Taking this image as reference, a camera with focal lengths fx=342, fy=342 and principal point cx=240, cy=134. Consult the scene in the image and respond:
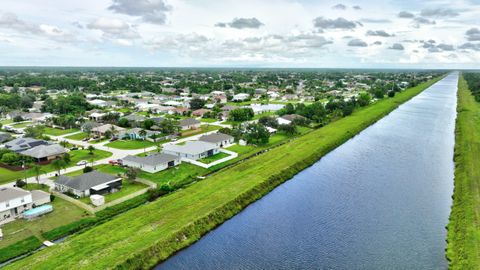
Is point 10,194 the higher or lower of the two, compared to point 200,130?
lower

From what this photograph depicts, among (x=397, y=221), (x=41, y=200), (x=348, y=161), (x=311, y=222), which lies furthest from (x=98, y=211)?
(x=348, y=161)

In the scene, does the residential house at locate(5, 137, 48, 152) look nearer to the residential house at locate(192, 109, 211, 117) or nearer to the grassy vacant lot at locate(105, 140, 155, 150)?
the grassy vacant lot at locate(105, 140, 155, 150)

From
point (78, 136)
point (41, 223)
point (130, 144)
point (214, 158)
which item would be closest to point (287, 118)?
point (214, 158)

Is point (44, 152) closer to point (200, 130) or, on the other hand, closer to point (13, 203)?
point (13, 203)

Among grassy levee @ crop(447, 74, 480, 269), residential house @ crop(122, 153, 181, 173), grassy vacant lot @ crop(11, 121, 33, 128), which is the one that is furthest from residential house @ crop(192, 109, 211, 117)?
grassy levee @ crop(447, 74, 480, 269)

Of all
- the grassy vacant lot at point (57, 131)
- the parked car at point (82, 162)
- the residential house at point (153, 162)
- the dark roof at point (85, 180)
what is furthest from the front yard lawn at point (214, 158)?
the grassy vacant lot at point (57, 131)
